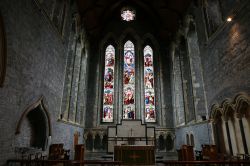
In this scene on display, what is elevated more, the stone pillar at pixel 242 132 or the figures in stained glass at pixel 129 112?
the figures in stained glass at pixel 129 112

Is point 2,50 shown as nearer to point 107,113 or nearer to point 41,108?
point 41,108

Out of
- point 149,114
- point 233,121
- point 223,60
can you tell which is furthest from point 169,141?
point 223,60

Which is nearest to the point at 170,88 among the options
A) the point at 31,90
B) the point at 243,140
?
the point at 243,140

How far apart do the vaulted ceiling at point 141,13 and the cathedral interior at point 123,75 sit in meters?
0.09

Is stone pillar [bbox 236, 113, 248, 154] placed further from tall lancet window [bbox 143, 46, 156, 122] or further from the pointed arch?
tall lancet window [bbox 143, 46, 156, 122]

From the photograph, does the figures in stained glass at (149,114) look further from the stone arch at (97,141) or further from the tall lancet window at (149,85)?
the stone arch at (97,141)

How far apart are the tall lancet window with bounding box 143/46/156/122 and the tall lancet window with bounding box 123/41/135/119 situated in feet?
3.28

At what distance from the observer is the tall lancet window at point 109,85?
14281 mm

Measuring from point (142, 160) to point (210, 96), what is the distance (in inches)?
166

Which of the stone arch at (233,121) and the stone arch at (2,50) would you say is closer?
the stone arch at (2,50)

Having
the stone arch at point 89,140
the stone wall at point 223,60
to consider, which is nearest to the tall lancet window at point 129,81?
the stone arch at point 89,140

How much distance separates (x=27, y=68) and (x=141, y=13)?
12863mm

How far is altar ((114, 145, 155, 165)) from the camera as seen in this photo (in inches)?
336

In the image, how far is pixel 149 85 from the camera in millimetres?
14961
